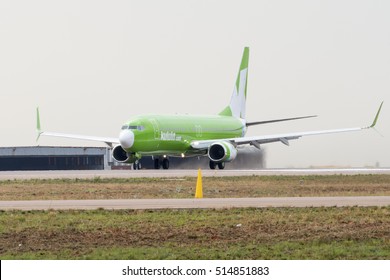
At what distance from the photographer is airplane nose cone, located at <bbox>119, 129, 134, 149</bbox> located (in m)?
73.4

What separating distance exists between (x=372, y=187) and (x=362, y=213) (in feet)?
55.9

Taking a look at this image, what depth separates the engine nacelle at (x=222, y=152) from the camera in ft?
252

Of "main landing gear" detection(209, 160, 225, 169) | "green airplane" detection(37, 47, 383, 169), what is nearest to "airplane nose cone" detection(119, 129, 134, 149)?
"green airplane" detection(37, 47, 383, 169)

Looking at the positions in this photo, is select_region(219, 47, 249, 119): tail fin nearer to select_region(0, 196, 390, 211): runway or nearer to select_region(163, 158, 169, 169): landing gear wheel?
select_region(163, 158, 169, 169): landing gear wheel

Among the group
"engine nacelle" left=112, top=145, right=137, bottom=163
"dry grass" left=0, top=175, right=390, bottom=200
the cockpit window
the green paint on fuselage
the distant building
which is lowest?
the distant building

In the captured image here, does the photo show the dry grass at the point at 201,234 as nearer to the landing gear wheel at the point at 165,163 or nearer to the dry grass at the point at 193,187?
the dry grass at the point at 193,187

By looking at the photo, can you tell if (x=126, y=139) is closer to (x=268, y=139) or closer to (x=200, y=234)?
(x=268, y=139)

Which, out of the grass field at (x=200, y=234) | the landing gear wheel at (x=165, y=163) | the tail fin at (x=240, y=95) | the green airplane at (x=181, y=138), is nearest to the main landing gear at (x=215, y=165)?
the green airplane at (x=181, y=138)

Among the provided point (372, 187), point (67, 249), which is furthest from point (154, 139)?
point (67, 249)

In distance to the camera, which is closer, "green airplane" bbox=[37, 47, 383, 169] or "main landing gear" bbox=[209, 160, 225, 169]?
"green airplane" bbox=[37, 47, 383, 169]

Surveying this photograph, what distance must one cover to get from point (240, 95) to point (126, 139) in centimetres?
2216

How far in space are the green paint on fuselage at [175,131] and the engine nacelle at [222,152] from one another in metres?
2.50

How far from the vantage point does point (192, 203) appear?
117 ft

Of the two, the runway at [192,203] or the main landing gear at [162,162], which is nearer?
the runway at [192,203]
